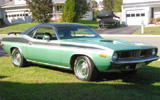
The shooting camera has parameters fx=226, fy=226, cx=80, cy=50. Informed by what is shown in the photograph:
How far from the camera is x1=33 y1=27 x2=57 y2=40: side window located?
621 centimetres

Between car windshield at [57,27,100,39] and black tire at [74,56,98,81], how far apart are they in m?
0.99

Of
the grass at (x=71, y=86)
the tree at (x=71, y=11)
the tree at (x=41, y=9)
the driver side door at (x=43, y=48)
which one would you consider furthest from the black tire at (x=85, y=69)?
the tree at (x=71, y=11)

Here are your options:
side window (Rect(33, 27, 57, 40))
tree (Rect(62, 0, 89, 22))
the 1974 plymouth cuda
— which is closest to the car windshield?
the 1974 plymouth cuda

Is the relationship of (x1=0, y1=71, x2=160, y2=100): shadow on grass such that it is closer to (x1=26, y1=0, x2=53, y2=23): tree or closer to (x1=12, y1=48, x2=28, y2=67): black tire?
(x1=12, y1=48, x2=28, y2=67): black tire

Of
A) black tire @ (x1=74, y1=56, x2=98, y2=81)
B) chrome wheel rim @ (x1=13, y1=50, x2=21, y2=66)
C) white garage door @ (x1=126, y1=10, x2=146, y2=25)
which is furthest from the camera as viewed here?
white garage door @ (x1=126, y1=10, x2=146, y2=25)

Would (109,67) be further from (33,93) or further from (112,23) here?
(112,23)

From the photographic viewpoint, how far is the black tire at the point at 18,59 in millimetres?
7043

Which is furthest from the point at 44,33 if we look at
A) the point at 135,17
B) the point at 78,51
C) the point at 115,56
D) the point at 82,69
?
the point at 135,17

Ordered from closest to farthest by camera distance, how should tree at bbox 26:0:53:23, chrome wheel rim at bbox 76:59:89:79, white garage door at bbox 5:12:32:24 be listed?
chrome wheel rim at bbox 76:59:89:79
tree at bbox 26:0:53:23
white garage door at bbox 5:12:32:24

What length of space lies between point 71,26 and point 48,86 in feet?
7.02

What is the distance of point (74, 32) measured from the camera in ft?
20.9

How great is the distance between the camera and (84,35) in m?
6.48

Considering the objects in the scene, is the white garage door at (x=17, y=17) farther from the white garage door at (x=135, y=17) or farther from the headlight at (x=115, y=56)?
the headlight at (x=115, y=56)

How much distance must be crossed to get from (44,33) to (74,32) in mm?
887
